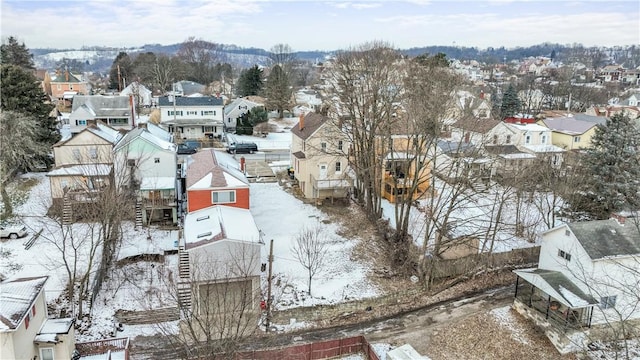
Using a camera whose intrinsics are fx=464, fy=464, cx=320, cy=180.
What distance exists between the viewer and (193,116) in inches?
2121

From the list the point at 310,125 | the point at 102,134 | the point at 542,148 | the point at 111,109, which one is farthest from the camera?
the point at 111,109

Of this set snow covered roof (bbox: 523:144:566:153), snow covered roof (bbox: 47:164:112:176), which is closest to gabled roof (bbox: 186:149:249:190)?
snow covered roof (bbox: 47:164:112:176)

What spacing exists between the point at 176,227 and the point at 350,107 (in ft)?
45.1

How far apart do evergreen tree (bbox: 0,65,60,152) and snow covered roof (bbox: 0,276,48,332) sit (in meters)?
21.4

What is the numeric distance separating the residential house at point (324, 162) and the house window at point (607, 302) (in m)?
17.5

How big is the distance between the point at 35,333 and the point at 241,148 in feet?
107

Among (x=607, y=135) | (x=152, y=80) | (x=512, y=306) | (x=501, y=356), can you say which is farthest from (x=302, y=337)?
(x=152, y=80)

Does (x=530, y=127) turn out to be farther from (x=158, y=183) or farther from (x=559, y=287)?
(x=158, y=183)

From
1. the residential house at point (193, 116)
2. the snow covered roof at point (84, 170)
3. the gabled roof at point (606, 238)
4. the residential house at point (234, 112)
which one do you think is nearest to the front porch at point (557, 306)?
the gabled roof at point (606, 238)

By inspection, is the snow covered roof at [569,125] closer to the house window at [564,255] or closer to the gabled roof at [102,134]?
the house window at [564,255]

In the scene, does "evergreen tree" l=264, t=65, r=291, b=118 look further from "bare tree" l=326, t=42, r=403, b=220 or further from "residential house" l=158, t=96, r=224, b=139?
"bare tree" l=326, t=42, r=403, b=220

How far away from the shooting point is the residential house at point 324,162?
3384 centimetres

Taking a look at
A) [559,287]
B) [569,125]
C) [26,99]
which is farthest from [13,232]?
[569,125]

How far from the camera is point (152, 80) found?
8394cm
